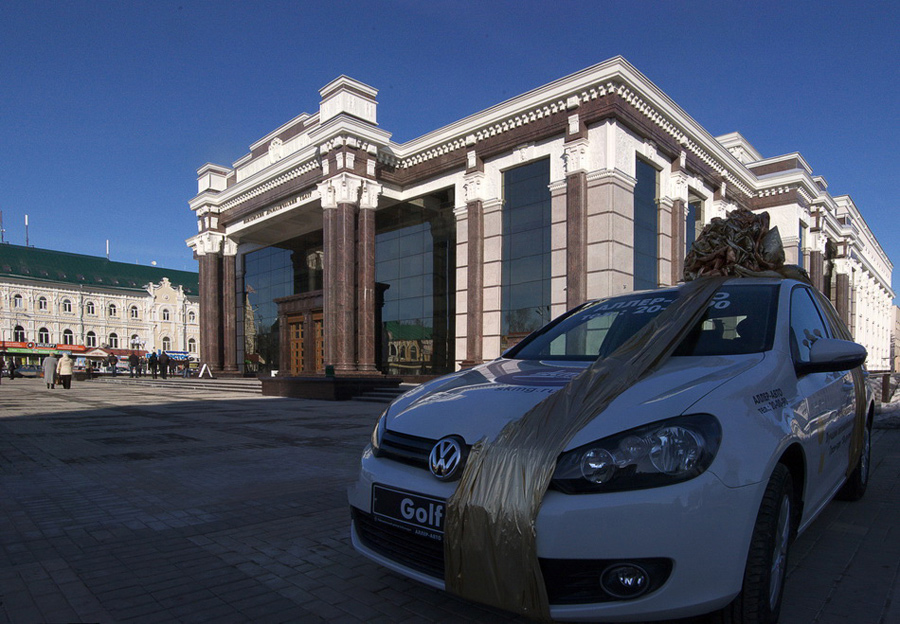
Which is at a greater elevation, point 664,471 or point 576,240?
point 576,240

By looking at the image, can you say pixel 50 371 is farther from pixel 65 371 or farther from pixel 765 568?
pixel 765 568

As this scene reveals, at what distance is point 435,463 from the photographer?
232 centimetres

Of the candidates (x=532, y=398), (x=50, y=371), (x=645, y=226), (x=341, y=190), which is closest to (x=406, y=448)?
(x=532, y=398)

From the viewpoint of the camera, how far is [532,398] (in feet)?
8.14

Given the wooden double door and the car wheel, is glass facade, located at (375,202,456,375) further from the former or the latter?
the car wheel

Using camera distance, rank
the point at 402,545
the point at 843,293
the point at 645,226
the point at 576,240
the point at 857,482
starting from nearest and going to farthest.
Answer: the point at 402,545
the point at 857,482
the point at 576,240
the point at 645,226
the point at 843,293

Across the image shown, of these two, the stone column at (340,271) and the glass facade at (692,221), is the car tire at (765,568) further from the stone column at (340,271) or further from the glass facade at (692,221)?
the glass facade at (692,221)

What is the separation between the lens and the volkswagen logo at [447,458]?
7.39 ft

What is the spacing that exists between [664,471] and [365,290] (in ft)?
59.0

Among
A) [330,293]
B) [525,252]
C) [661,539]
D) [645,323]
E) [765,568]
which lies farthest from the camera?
[330,293]

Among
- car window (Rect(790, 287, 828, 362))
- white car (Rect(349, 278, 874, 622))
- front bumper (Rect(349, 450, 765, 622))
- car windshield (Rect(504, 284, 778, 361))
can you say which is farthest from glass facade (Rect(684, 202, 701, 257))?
front bumper (Rect(349, 450, 765, 622))

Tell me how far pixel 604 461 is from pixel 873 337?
58556mm

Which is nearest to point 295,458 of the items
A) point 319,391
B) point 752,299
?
point 752,299

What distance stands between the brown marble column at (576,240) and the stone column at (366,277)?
23.7 feet
